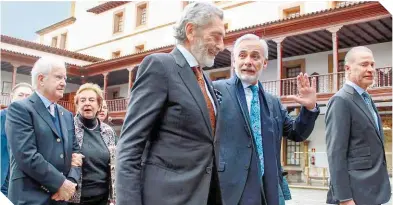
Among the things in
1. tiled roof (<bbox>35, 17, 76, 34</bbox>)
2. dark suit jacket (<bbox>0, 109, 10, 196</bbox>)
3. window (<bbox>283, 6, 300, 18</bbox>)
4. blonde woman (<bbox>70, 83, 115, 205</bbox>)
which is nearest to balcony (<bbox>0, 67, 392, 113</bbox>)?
window (<bbox>283, 6, 300, 18</bbox>)

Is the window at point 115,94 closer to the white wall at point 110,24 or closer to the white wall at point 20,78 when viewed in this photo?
the white wall at point 20,78

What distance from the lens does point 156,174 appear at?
1898mm

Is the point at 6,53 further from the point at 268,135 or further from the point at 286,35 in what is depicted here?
the point at 268,135

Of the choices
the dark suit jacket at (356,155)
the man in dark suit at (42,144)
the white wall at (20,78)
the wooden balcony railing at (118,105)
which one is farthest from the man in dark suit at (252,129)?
the white wall at (20,78)

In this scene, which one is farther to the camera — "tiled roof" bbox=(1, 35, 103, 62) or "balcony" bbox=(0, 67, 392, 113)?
"tiled roof" bbox=(1, 35, 103, 62)

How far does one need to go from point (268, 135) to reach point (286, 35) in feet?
48.2

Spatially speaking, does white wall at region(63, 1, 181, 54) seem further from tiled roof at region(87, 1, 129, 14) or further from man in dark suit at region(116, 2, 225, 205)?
man in dark suit at region(116, 2, 225, 205)

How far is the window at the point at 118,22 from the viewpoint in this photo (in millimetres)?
32125

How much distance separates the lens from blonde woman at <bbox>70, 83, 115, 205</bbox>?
11.3 ft

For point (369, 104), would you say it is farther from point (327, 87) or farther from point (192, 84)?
point (327, 87)

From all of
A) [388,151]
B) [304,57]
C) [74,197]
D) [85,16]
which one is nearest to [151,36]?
[85,16]

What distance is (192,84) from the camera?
2.00 metres

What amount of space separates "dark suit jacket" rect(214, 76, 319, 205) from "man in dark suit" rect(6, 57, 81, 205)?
107 cm

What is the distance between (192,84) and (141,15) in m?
29.8
